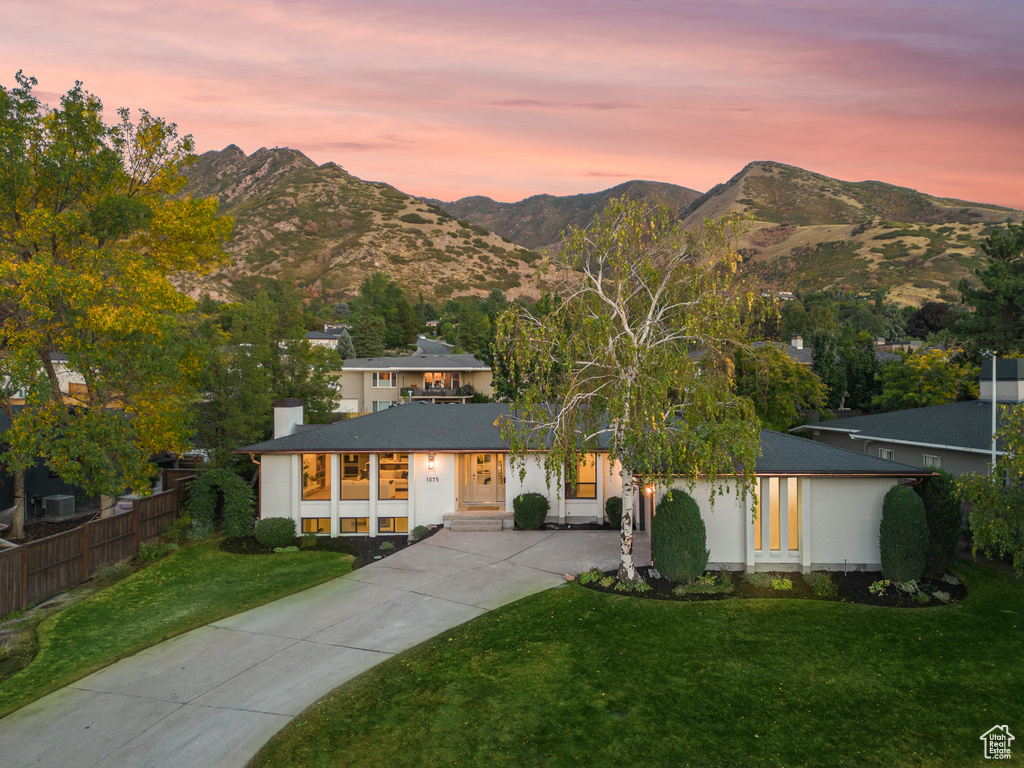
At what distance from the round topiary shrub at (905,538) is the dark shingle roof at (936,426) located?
467 cm

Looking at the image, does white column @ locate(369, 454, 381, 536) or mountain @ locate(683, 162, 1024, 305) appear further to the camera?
mountain @ locate(683, 162, 1024, 305)

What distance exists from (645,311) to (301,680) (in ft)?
31.4

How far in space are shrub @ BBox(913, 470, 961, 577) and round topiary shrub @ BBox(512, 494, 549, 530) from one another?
9356 mm

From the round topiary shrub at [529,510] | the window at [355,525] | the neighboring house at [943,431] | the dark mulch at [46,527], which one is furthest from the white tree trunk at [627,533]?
the dark mulch at [46,527]

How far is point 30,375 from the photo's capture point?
615 inches

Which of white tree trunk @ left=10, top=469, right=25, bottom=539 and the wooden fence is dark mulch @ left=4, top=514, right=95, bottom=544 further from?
the wooden fence

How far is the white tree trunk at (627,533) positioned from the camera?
13438 millimetres

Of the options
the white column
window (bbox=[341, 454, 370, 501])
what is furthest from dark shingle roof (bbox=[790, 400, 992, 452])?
window (bbox=[341, 454, 370, 501])

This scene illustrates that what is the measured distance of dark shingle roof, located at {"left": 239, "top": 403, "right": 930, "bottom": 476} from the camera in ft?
46.7

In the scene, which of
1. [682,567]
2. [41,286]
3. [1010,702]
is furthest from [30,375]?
[1010,702]

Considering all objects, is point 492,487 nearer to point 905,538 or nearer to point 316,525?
point 316,525

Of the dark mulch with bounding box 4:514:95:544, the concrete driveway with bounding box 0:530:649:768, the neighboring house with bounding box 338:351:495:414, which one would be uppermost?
the neighboring house with bounding box 338:351:495:414

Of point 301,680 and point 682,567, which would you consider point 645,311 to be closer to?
point 682,567

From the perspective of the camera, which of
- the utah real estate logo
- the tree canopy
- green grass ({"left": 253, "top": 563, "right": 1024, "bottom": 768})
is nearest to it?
the utah real estate logo
